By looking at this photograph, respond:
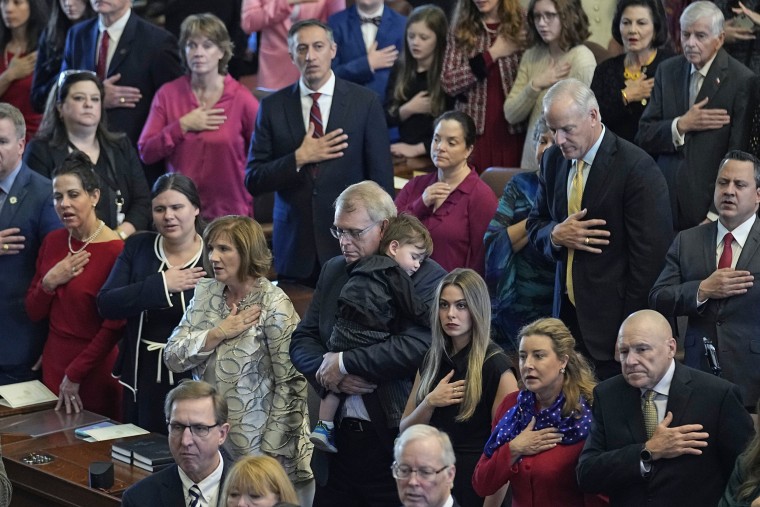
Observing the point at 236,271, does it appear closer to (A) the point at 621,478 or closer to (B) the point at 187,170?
(A) the point at 621,478

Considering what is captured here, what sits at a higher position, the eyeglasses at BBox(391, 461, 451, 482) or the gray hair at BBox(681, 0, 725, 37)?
the gray hair at BBox(681, 0, 725, 37)

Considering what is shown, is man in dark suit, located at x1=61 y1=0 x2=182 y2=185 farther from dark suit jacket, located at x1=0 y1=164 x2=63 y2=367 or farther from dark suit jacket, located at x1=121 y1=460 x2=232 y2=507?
dark suit jacket, located at x1=121 y1=460 x2=232 y2=507

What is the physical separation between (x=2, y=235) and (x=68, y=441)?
47.9 inches

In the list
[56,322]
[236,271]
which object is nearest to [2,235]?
[56,322]

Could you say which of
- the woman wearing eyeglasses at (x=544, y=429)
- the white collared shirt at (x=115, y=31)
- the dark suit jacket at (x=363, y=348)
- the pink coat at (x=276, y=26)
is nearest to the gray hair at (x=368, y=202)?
the dark suit jacket at (x=363, y=348)

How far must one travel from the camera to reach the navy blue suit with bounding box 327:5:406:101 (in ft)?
28.1

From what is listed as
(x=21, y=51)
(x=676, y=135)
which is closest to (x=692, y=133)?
(x=676, y=135)

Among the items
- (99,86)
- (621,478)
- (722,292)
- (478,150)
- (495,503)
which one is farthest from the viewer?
(478,150)

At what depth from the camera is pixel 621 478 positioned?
201 inches

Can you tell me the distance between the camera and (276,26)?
908cm

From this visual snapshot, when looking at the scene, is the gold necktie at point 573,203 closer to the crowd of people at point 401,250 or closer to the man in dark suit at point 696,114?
the crowd of people at point 401,250

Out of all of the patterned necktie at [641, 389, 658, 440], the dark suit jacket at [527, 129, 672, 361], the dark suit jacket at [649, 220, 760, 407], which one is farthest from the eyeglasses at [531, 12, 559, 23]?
the patterned necktie at [641, 389, 658, 440]

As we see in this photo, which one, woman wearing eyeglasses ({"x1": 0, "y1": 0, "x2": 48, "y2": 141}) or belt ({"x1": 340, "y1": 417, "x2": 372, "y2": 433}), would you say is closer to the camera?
belt ({"x1": 340, "y1": 417, "x2": 372, "y2": 433})

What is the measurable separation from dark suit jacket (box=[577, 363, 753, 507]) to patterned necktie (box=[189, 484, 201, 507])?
4.23ft
